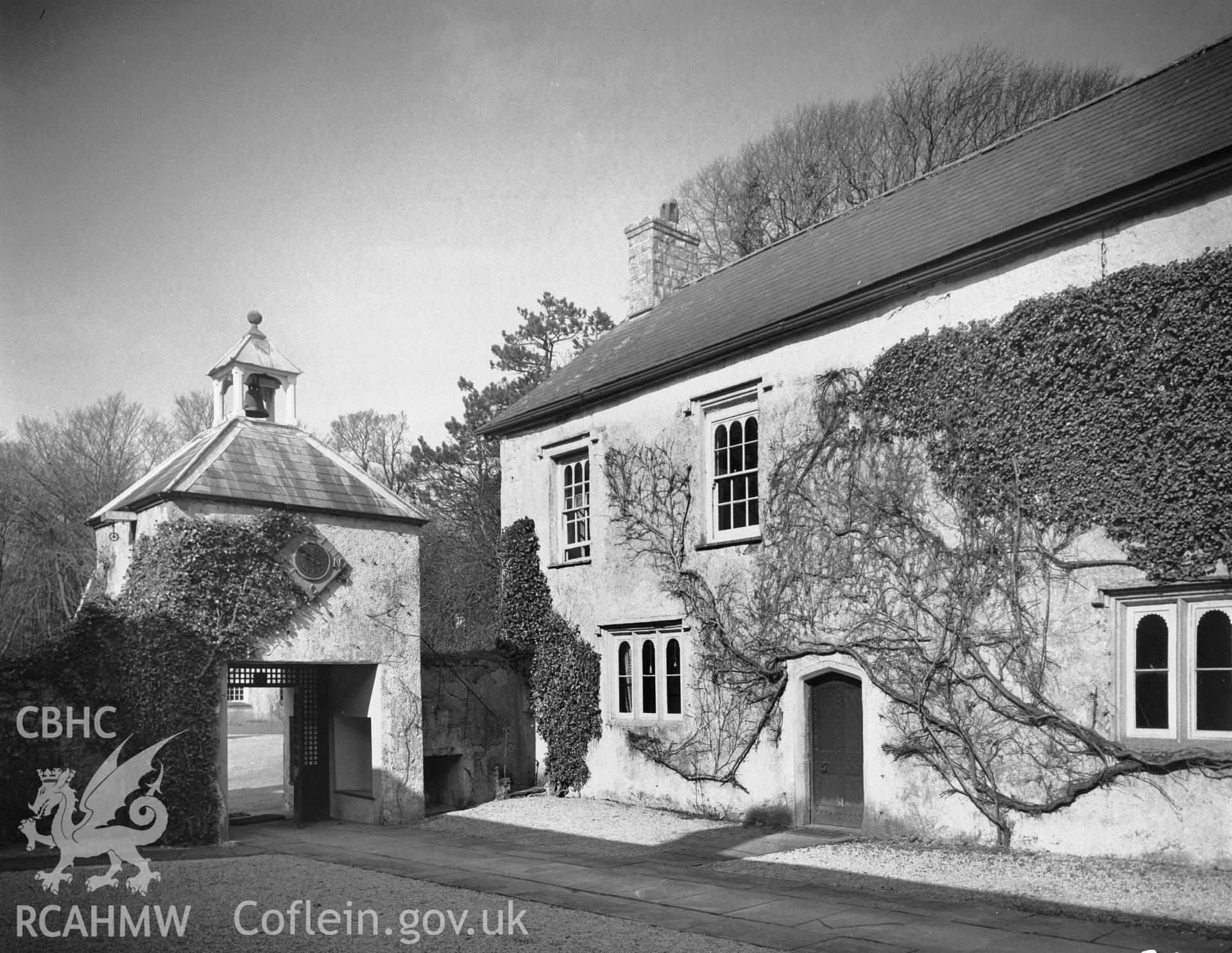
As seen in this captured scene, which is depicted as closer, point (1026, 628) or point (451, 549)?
point (1026, 628)

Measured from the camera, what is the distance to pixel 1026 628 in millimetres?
11406

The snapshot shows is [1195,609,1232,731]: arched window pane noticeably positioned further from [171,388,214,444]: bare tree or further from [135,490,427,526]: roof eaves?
[171,388,214,444]: bare tree

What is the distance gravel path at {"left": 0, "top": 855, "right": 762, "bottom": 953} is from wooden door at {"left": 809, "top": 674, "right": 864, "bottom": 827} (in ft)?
18.4

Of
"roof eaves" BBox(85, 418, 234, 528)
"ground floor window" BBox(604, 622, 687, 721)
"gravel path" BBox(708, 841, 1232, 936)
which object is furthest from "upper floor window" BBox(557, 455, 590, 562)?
"gravel path" BBox(708, 841, 1232, 936)

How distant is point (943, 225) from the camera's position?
14.4 metres

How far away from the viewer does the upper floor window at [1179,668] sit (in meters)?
10.1

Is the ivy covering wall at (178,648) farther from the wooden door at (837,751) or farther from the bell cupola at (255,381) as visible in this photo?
the wooden door at (837,751)

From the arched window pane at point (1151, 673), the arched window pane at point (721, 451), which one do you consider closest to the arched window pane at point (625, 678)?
the arched window pane at point (721, 451)

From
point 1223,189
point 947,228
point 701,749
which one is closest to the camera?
point 1223,189

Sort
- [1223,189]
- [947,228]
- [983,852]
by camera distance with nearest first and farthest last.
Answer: [1223,189] → [983,852] → [947,228]

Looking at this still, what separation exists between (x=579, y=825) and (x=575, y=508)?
19.4 ft

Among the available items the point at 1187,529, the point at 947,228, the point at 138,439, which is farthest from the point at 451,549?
the point at 1187,529

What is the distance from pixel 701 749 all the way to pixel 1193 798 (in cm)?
703

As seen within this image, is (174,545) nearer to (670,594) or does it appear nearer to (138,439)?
(670,594)
